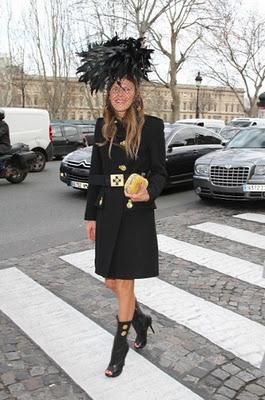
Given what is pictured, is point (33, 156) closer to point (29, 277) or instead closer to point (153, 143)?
point (29, 277)

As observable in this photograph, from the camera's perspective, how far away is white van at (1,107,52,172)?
1513 centimetres

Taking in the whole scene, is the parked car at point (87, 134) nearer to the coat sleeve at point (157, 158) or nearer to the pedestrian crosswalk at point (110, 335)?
the pedestrian crosswalk at point (110, 335)

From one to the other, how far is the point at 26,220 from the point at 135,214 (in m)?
5.54

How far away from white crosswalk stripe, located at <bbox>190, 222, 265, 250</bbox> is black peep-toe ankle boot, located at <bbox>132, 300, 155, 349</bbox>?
11.0 ft

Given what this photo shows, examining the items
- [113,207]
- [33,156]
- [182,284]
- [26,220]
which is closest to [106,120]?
[113,207]

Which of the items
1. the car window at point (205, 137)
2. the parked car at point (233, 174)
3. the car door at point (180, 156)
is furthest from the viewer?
the car window at point (205, 137)

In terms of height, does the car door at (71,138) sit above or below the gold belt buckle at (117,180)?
below

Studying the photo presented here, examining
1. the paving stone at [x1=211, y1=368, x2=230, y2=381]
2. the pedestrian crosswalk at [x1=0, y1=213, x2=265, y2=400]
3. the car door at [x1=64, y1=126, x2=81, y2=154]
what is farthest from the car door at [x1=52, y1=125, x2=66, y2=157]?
the paving stone at [x1=211, y1=368, x2=230, y2=381]

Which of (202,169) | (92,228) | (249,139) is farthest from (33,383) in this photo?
(249,139)

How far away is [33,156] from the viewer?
13055mm

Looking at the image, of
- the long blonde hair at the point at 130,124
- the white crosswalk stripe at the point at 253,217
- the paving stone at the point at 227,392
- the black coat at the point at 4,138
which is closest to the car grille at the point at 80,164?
the black coat at the point at 4,138

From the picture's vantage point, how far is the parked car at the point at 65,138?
2008 cm

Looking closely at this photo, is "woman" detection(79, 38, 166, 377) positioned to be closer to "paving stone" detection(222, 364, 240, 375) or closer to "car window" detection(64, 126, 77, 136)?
"paving stone" detection(222, 364, 240, 375)

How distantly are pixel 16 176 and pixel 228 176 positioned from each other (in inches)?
245
